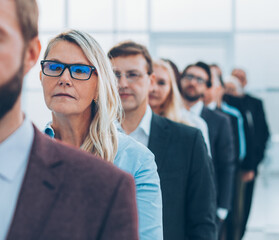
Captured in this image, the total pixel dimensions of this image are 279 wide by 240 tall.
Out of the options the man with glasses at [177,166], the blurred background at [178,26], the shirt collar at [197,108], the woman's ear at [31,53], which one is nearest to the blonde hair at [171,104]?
the shirt collar at [197,108]

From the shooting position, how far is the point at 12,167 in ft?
3.52

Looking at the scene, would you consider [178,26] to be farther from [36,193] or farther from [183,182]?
[36,193]

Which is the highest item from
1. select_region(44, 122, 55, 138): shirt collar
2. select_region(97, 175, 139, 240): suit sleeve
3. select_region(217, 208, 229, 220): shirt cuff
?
select_region(44, 122, 55, 138): shirt collar

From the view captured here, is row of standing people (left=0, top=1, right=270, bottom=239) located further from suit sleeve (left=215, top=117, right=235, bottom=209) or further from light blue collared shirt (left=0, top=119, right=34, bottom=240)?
suit sleeve (left=215, top=117, right=235, bottom=209)

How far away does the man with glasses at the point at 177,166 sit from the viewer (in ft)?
8.87

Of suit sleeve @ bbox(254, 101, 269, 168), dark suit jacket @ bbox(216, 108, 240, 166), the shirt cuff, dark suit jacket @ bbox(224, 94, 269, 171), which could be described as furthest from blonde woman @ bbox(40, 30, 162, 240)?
suit sleeve @ bbox(254, 101, 269, 168)

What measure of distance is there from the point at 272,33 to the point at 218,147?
717 centimetres

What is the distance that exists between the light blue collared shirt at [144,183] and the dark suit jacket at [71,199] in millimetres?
901

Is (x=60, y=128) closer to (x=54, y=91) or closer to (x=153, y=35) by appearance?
(x=54, y=91)

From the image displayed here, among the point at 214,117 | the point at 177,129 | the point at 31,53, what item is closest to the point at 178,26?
the point at 214,117

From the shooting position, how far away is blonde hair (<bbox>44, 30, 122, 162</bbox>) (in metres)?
2.03

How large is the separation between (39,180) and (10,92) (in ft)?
0.59

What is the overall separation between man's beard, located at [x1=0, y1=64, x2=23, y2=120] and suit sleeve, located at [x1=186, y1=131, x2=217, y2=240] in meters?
1.81

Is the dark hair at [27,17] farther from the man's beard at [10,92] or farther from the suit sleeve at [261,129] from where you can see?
the suit sleeve at [261,129]
